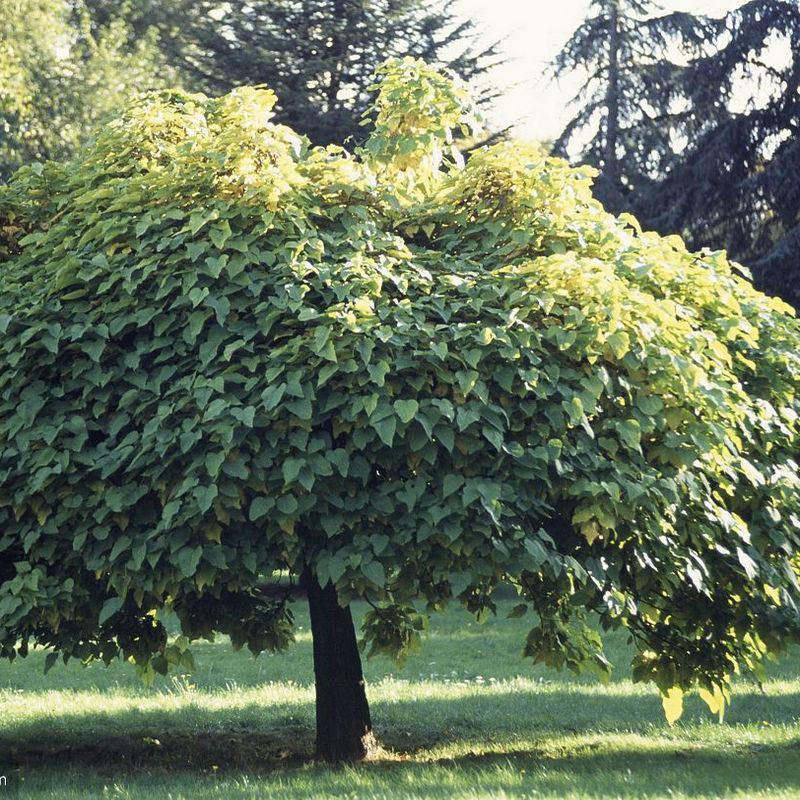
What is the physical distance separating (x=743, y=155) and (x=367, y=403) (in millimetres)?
14911

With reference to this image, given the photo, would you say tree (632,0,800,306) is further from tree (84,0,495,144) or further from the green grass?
the green grass

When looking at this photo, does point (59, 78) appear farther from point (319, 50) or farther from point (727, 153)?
point (727, 153)

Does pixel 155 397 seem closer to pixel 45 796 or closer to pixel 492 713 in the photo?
pixel 45 796

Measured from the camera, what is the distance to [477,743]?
310 inches

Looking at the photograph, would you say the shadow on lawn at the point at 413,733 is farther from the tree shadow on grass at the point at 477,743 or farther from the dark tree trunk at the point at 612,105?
the dark tree trunk at the point at 612,105

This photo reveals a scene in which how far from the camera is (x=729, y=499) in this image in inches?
240

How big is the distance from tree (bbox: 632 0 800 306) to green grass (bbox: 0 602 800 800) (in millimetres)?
8031

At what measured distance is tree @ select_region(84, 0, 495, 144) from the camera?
19453 mm

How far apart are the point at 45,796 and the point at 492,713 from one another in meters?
4.21

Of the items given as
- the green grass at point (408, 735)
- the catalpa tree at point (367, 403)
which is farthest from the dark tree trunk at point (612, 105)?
the catalpa tree at point (367, 403)

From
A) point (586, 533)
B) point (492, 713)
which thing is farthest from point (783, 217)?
point (586, 533)

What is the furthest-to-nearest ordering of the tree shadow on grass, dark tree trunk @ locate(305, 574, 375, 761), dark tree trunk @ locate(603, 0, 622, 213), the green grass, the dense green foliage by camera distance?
dark tree trunk @ locate(603, 0, 622, 213)
the dense green foliage
dark tree trunk @ locate(305, 574, 375, 761)
the tree shadow on grass
the green grass

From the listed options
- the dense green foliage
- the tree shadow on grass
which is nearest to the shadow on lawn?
the tree shadow on grass

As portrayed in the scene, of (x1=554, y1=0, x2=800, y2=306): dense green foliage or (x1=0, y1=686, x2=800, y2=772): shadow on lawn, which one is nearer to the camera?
(x1=0, y1=686, x2=800, y2=772): shadow on lawn
